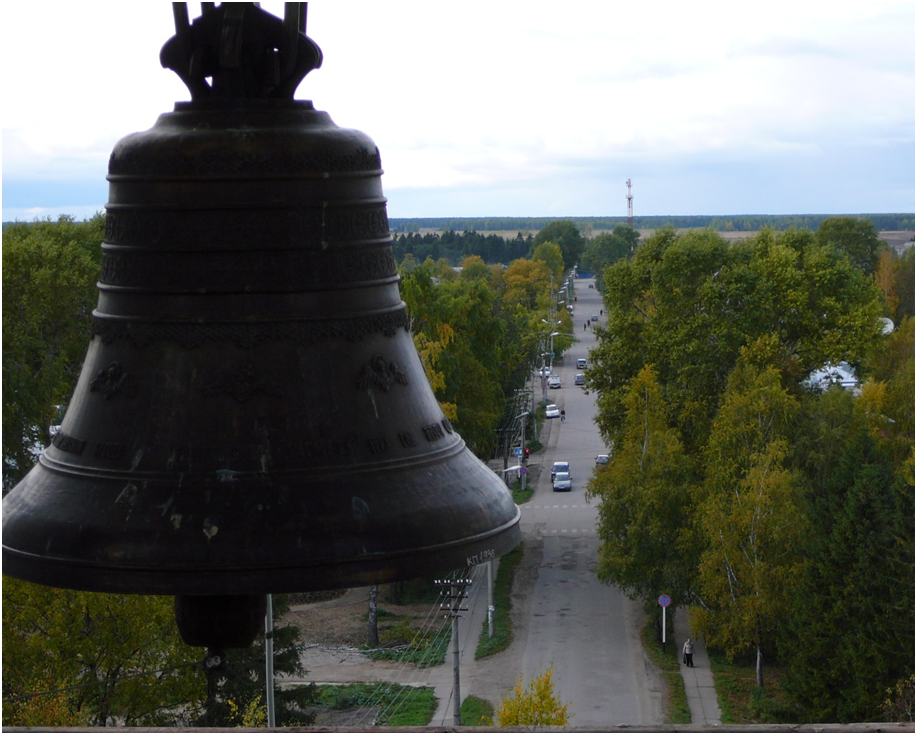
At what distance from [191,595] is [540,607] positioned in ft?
96.0

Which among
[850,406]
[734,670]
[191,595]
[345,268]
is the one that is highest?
[345,268]

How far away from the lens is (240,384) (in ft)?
11.7

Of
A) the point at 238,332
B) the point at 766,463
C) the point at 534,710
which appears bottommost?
the point at 534,710

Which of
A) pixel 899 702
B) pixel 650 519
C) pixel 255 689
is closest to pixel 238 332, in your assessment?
pixel 255 689

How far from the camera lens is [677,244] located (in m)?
34.0

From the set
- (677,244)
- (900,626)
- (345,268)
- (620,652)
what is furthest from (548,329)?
(345,268)

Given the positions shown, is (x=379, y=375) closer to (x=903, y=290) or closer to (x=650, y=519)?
(x=650, y=519)

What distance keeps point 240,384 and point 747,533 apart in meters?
24.2

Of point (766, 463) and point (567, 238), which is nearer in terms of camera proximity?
point (766, 463)

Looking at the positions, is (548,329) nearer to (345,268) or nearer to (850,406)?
(850,406)

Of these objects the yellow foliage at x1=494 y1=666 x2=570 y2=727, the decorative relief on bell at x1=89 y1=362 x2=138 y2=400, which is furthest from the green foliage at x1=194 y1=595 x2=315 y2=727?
the decorative relief on bell at x1=89 y1=362 x2=138 y2=400

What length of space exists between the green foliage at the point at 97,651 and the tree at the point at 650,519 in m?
11.9

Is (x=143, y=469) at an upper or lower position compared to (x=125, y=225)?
lower

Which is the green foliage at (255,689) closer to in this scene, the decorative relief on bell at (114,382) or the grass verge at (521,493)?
the decorative relief on bell at (114,382)
